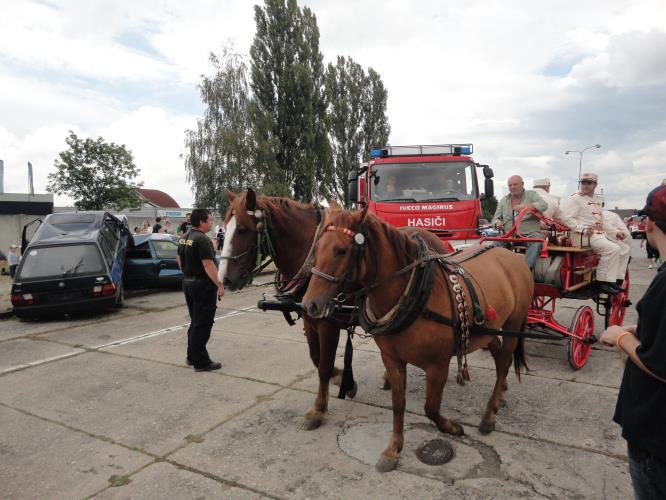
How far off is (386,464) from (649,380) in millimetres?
1881

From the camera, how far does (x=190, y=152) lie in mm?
24891

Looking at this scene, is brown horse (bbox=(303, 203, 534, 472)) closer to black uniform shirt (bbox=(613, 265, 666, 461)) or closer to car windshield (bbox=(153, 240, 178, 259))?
black uniform shirt (bbox=(613, 265, 666, 461))

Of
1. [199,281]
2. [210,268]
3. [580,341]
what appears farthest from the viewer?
[199,281]

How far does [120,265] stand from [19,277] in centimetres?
198

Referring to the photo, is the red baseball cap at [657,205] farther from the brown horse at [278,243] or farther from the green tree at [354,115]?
the green tree at [354,115]

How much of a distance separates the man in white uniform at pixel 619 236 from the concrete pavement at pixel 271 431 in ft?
3.84

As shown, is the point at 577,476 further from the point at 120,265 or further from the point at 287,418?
the point at 120,265

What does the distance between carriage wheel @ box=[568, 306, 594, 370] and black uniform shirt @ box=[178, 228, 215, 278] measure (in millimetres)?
4114

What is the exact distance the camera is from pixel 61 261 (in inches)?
327

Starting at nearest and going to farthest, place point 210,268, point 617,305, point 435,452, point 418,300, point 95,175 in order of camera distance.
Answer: point 418,300 < point 435,452 < point 210,268 < point 617,305 < point 95,175

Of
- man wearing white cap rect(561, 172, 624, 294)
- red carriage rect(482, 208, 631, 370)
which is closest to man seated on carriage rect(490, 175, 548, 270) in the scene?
red carriage rect(482, 208, 631, 370)

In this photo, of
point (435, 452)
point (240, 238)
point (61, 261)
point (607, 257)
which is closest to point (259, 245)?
point (240, 238)

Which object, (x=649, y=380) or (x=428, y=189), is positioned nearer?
(x=649, y=380)

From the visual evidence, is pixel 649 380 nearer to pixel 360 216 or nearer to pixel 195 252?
pixel 360 216
